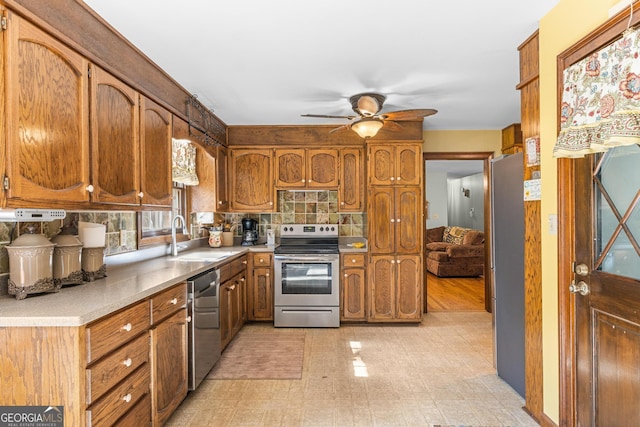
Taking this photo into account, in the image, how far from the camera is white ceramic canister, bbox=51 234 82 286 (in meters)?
1.86

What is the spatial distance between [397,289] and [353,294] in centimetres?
50

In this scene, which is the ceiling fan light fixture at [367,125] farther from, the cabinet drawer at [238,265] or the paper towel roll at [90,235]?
the paper towel roll at [90,235]

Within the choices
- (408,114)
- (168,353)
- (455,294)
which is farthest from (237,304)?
(455,294)

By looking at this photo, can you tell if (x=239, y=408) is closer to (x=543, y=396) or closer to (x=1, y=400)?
(x=1, y=400)

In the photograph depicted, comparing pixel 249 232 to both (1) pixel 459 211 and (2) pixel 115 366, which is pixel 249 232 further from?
(1) pixel 459 211

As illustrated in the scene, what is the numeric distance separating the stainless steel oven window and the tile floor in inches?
23.1

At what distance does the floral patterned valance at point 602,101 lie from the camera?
1396mm

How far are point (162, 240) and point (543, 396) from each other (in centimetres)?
315

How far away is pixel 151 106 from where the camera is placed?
8.43 feet

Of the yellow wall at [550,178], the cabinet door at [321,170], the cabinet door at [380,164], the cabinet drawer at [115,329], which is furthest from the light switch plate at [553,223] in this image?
the cabinet door at [321,170]

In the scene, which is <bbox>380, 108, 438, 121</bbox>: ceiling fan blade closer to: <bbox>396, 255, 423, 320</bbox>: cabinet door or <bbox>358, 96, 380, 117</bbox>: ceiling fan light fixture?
<bbox>358, 96, 380, 117</bbox>: ceiling fan light fixture

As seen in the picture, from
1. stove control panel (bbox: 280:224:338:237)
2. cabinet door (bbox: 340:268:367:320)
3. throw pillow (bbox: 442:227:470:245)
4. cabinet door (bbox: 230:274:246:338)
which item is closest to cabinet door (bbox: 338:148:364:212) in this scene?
stove control panel (bbox: 280:224:338:237)

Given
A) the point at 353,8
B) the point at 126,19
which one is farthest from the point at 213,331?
the point at 353,8

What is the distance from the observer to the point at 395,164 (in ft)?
13.4
